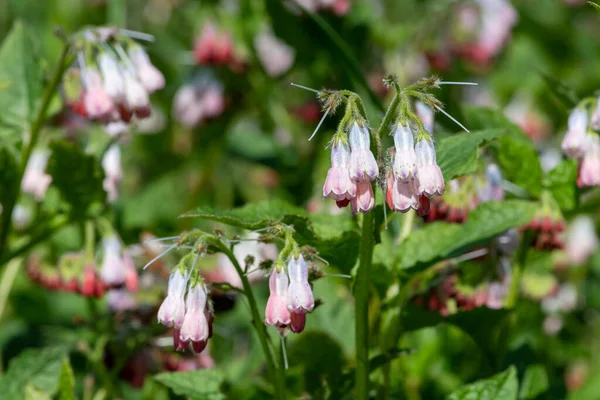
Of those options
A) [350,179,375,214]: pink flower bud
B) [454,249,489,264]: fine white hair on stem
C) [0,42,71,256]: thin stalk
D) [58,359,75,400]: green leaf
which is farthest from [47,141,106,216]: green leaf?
[350,179,375,214]: pink flower bud

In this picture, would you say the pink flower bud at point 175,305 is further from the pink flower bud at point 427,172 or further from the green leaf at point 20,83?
the green leaf at point 20,83

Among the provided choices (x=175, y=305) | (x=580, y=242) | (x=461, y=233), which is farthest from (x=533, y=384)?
(x=580, y=242)

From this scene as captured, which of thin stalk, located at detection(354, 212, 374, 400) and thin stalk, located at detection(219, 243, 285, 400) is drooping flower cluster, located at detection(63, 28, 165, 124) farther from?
thin stalk, located at detection(354, 212, 374, 400)

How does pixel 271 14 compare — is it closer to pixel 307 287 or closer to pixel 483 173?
pixel 483 173

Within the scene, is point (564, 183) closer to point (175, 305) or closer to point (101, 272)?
point (175, 305)

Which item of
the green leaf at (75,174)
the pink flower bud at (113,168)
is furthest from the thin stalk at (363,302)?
the pink flower bud at (113,168)

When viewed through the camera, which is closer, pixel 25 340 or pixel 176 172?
pixel 25 340

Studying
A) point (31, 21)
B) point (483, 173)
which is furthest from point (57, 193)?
point (31, 21)
